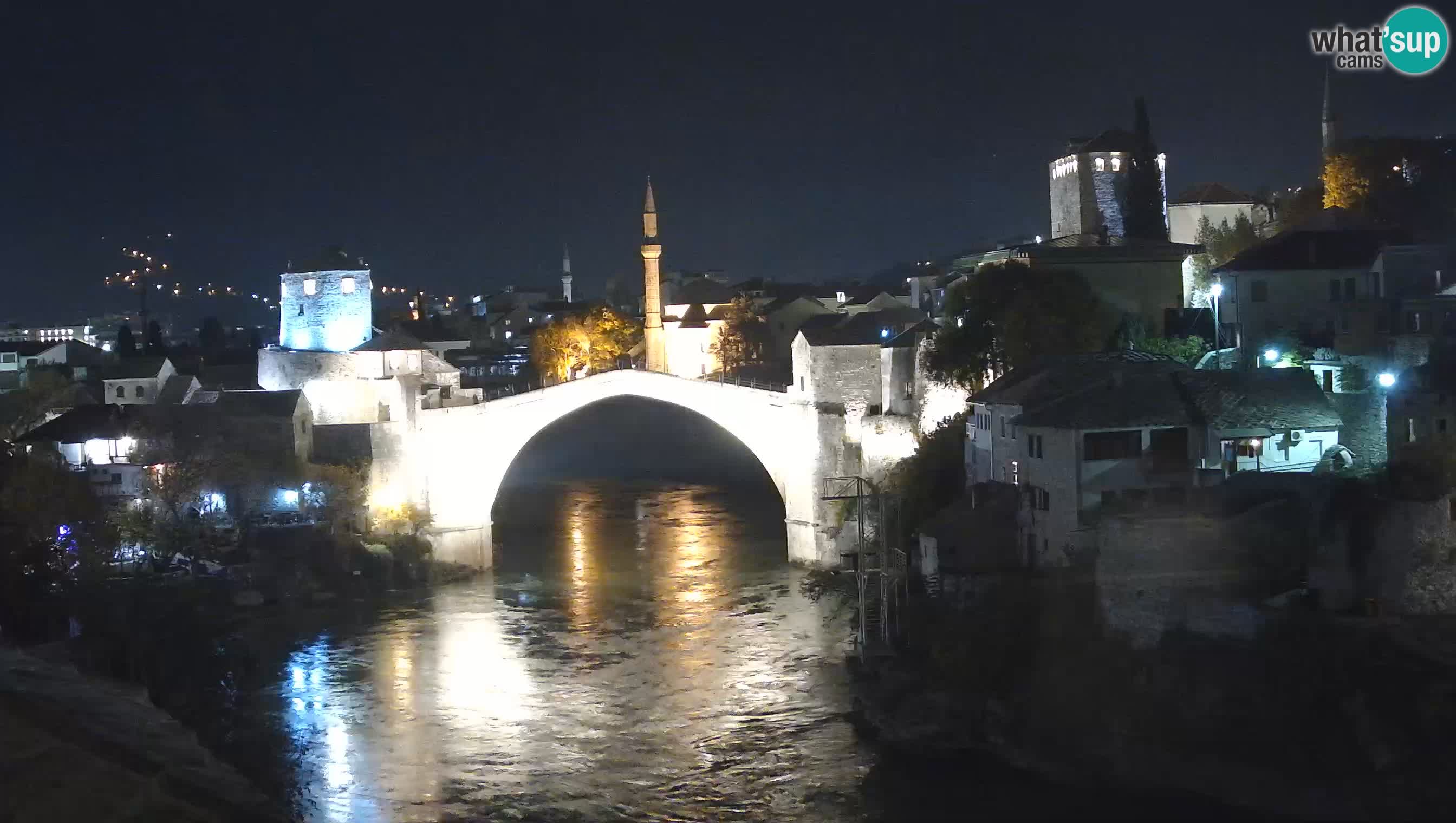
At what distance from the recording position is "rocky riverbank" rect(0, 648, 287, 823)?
1340cm

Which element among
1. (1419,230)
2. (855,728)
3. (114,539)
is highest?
(1419,230)

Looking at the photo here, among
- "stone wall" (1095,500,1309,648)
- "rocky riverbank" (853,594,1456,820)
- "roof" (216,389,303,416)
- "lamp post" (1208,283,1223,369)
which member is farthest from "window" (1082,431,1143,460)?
"roof" (216,389,303,416)

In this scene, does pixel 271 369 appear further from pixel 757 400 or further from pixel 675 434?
pixel 675 434

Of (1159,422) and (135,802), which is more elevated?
(1159,422)

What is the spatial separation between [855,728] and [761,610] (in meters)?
5.36

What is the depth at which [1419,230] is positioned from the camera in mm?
23297

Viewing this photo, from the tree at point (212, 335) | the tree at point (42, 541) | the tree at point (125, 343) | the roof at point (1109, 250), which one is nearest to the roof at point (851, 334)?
the roof at point (1109, 250)

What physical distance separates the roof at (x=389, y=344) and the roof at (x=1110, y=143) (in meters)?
12.3

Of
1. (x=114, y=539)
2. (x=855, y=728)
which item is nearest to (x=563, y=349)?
(x=114, y=539)

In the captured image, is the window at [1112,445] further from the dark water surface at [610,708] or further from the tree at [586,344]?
the tree at [586,344]

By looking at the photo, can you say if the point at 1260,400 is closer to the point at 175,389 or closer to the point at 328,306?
the point at 328,306

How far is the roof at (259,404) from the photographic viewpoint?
25.2m

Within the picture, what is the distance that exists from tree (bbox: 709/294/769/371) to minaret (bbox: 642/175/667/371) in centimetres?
484

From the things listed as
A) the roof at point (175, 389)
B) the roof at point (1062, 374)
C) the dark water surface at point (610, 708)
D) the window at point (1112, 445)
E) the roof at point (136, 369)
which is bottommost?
the dark water surface at point (610, 708)
